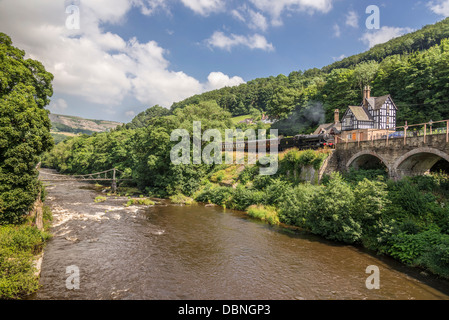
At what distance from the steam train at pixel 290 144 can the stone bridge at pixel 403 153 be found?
3.58 m

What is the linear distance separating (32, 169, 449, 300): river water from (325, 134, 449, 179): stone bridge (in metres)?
8.29

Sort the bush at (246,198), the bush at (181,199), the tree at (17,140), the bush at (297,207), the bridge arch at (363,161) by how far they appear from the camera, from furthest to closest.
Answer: the bush at (181,199) < the bush at (246,198) < the bridge arch at (363,161) < the bush at (297,207) < the tree at (17,140)

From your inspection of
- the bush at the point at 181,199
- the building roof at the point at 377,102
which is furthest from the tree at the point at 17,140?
the building roof at the point at 377,102

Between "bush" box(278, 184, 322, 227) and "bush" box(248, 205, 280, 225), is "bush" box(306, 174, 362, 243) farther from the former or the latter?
"bush" box(248, 205, 280, 225)

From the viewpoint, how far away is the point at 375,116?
4031cm

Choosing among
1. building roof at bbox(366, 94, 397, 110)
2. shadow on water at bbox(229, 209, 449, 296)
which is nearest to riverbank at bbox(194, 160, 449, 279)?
shadow on water at bbox(229, 209, 449, 296)

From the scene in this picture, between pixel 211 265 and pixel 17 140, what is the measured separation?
46.1 ft

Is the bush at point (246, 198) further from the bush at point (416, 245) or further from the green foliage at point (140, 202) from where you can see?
the bush at point (416, 245)

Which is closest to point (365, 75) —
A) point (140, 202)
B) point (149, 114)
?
point (140, 202)

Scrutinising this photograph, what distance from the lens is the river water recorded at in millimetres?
10875

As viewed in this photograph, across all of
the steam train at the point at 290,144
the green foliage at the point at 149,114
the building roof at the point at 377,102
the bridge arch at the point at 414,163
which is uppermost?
the green foliage at the point at 149,114

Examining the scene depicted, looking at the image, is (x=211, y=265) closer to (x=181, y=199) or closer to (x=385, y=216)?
(x=385, y=216)

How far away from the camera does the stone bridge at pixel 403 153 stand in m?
16.9
